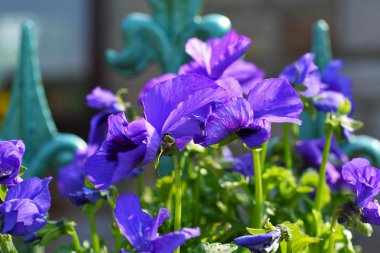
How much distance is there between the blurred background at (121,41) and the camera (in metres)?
3.60

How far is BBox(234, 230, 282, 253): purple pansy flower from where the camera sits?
813 millimetres

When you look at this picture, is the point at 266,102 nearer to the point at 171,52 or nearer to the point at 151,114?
the point at 151,114

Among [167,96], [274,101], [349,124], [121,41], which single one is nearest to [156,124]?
[167,96]

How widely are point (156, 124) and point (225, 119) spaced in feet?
0.21

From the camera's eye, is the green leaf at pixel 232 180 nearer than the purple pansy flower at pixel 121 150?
No

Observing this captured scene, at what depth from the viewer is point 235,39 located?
103 centimetres

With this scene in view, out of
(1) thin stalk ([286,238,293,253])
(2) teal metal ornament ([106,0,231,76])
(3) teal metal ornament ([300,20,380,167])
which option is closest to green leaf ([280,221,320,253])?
(1) thin stalk ([286,238,293,253])

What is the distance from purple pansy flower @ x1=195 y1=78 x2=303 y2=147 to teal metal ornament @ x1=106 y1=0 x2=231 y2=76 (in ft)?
1.83

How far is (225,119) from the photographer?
2.73ft

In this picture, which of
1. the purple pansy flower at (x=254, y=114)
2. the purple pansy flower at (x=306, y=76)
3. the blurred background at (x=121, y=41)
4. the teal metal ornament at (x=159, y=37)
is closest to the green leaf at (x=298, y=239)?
the purple pansy flower at (x=254, y=114)

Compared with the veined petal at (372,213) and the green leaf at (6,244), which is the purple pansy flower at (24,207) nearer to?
the green leaf at (6,244)

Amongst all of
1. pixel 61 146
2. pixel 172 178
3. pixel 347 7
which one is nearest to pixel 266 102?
pixel 172 178

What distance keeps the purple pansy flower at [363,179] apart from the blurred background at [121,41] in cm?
259

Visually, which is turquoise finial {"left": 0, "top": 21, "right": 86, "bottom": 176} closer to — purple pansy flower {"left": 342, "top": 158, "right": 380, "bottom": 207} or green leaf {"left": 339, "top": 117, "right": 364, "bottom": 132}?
green leaf {"left": 339, "top": 117, "right": 364, "bottom": 132}
